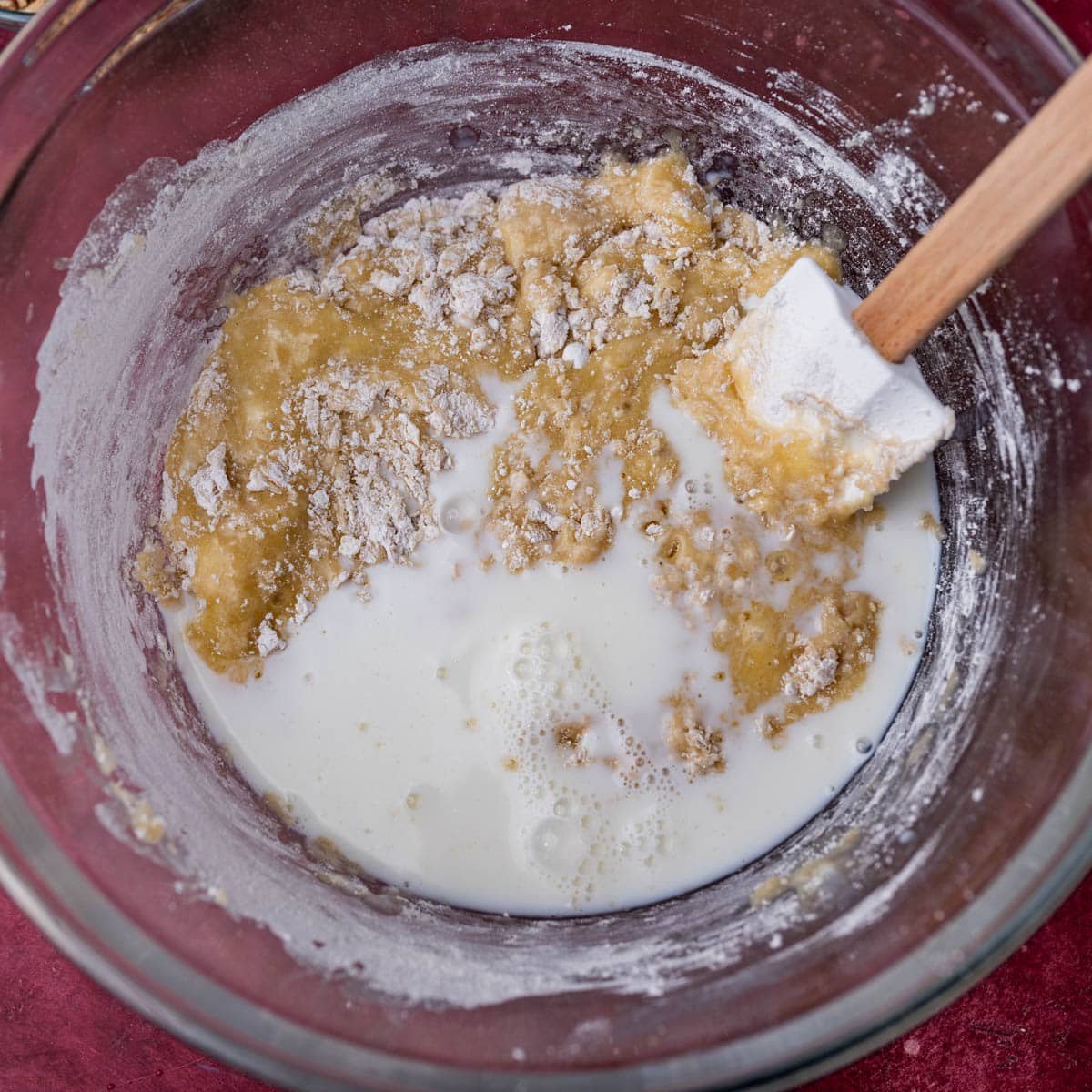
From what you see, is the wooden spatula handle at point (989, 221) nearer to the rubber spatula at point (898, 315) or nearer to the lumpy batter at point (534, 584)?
the rubber spatula at point (898, 315)

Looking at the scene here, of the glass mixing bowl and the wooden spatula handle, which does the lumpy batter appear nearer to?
the glass mixing bowl

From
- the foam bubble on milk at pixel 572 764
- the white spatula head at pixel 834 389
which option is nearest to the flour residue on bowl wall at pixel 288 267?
the foam bubble on milk at pixel 572 764

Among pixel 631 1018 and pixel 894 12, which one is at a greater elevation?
pixel 894 12

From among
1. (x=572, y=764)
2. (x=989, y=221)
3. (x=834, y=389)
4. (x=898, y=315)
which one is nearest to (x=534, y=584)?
(x=572, y=764)

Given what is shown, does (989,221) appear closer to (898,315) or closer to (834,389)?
(898,315)

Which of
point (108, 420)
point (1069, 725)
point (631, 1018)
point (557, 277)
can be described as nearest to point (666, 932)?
point (631, 1018)

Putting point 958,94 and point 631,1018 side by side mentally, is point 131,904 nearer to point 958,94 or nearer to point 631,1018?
point 631,1018

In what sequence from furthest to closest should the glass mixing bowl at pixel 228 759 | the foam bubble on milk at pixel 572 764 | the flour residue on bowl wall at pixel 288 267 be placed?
the foam bubble on milk at pixel 572 764, the flour residue on bowl wall at pixel 288 267, the glass mixing bowl at pixel 228 759
